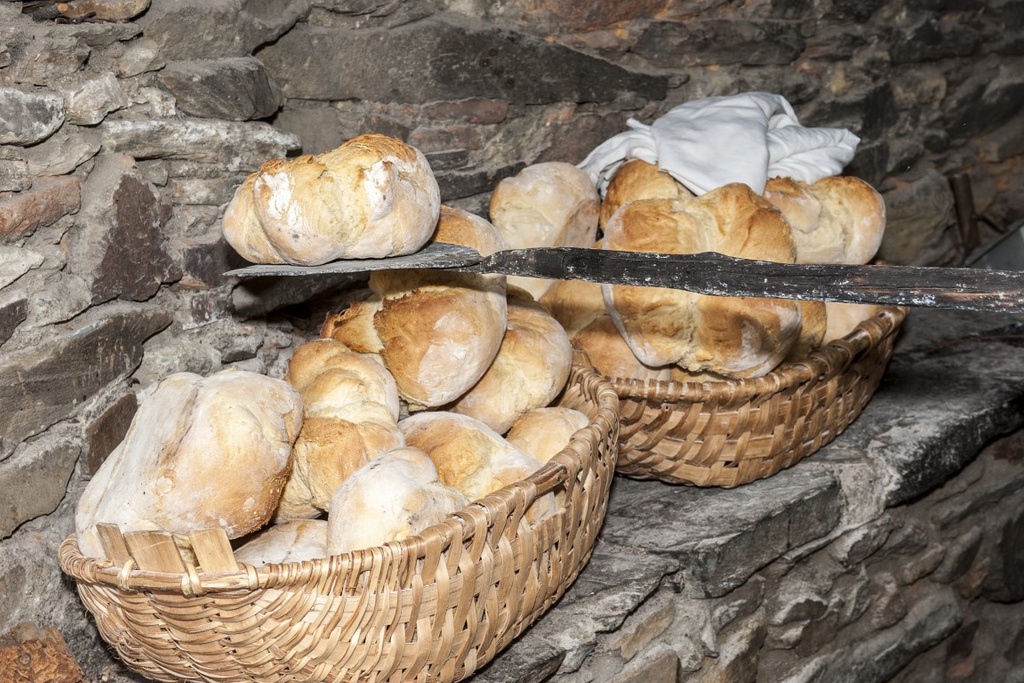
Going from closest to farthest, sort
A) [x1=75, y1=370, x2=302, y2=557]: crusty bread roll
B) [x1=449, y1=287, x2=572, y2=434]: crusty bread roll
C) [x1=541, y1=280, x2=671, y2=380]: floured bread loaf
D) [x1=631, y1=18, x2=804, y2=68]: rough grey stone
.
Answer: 1. [x1=75, y1=370, x2=302, y2=557]: crusty bread roll
2. [x1=449, y1=287, x2=572, y2=434]: crusty bread roll
3. [x1=541, y1=280, x2=671, y2=380]: floured bread loaf
4. [x1=631, y1=18, x2=804, y2=68]: rough grey stone

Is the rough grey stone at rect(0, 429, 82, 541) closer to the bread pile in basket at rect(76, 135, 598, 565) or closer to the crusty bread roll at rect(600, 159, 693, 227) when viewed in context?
the bread pile in basket at rect(76, 135, 598, 565)

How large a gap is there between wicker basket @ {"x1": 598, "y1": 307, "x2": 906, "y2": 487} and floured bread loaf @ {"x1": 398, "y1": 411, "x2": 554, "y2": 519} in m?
0.31

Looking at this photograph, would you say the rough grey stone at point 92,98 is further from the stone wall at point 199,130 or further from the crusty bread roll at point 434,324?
the crusty bread roll at point 434,324

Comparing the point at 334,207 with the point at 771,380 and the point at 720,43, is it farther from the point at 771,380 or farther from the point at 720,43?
the point at 720,43

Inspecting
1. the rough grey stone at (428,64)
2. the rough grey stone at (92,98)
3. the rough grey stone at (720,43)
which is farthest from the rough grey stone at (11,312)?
the rough grey stone at (720,43)

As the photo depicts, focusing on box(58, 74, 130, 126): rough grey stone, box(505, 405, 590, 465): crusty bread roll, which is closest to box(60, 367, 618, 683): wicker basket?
box(505, 405, 590, 465): crusty bread roll

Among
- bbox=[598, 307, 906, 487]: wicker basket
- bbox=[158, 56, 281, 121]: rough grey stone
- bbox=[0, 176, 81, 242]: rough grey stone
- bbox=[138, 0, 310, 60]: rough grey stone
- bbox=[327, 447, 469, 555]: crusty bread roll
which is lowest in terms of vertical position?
bbox=[598, 307, 906, 487]: wicker basket

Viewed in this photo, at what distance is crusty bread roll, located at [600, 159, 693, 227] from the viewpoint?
181 centimetres

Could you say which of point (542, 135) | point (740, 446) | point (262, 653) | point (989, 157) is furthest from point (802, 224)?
point (989, 157)

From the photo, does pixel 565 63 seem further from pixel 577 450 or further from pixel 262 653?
pixel 262 653

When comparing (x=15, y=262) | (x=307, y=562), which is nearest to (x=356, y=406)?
(x=307, y=562)

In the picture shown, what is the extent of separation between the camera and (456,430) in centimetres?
134

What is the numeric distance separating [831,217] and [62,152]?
1307mm

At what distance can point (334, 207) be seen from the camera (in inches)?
51.2
